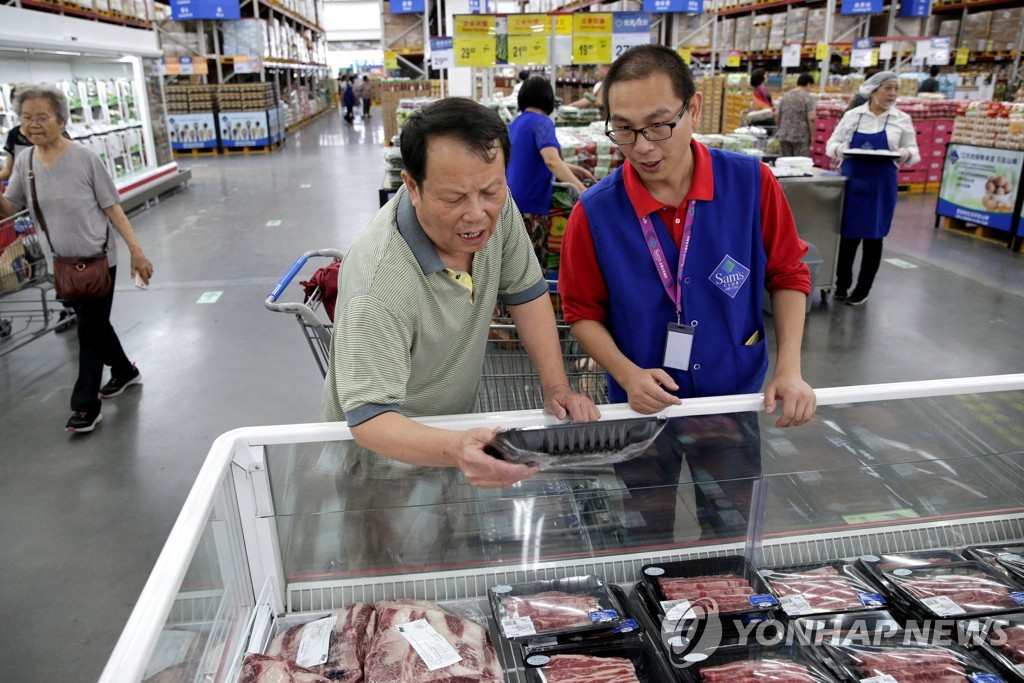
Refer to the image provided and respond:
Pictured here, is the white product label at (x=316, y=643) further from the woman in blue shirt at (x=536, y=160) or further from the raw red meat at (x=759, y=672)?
the woman in blue shirt at (x=536, y=160)

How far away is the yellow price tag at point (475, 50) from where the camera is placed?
6.71 meters

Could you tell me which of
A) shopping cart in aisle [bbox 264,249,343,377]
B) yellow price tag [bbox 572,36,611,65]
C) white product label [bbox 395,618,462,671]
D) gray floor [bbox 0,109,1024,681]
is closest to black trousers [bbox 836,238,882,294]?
gray floor [bbox 0,109,1024,681]

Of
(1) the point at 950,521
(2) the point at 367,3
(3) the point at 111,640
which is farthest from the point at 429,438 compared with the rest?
(2) the point at 367,3

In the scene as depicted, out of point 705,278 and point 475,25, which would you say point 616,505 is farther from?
point 475,25

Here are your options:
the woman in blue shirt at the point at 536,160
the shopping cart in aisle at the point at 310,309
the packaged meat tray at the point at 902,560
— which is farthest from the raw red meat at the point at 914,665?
the woman in blue shirt at the point at 536,160

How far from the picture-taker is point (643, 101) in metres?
1.61

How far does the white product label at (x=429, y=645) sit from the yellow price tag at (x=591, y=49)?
6.21 metres

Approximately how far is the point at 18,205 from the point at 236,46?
1425 cm

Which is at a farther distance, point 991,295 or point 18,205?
point 991,295

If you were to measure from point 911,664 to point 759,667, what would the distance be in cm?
33

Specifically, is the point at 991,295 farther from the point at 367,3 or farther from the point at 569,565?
the point at 367,3

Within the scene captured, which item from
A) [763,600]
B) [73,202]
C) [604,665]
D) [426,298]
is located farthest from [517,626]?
[73,202]

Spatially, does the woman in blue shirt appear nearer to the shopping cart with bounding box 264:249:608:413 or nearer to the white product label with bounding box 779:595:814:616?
the shopping cart with bounding box 264:249:608:413

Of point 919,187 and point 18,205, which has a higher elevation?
point 18,205
